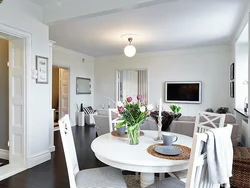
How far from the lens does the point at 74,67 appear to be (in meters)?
6.90

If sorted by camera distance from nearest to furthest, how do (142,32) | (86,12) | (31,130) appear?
(86,12)
(31,130)
(142,32)

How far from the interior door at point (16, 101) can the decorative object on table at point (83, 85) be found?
385cm

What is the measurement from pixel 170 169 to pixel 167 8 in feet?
9.15

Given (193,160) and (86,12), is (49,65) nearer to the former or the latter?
(86,12)

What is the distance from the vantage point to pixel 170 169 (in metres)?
1.45

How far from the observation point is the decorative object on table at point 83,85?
23.1ft

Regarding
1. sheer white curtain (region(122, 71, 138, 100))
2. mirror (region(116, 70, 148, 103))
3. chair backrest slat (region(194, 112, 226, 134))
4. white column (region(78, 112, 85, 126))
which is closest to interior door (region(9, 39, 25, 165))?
chair backrest slat (region(194, 112, 226, 134))

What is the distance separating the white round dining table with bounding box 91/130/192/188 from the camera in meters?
1.45

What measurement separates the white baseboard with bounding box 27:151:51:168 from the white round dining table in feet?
5.53

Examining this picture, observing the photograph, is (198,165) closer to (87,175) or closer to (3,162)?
(87,175)

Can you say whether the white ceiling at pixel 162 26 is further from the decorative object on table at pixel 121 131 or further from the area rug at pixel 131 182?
the area rug at pixel 131 182

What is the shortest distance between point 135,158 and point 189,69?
5.52 metres

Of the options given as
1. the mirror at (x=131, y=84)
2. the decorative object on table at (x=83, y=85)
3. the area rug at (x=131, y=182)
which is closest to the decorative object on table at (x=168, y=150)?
the area rug at (x=131, y=182)

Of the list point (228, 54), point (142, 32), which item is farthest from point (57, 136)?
point (228, 54)
